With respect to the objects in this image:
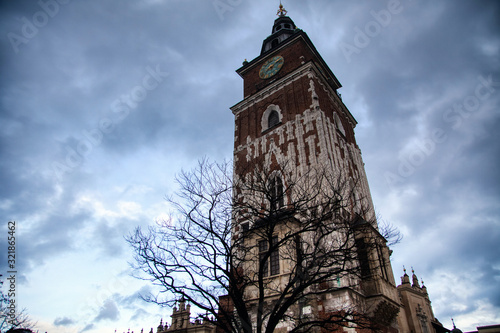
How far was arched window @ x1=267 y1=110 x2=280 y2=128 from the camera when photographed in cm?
2637

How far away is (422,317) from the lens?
27.6m

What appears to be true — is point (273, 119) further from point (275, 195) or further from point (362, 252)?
point (362, 252)

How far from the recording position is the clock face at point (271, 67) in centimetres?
3009

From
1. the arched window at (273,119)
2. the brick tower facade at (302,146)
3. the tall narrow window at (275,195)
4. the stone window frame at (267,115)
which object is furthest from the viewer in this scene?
the arched window at (273,119)

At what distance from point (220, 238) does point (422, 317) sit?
936 inches

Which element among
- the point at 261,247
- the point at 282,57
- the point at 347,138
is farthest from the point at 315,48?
the point at 261,247

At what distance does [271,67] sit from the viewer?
30.7 m

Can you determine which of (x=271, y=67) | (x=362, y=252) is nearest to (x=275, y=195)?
(x=362, y=252)

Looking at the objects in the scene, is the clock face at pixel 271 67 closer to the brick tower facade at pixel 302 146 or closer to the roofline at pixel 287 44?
the brick tower facade at pixel 302 146

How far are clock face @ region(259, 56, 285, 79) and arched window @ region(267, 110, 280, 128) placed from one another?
16.1 ft

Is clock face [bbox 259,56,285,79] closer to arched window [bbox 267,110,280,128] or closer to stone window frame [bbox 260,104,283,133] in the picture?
stone window frame [bbox 260,104,283,133]

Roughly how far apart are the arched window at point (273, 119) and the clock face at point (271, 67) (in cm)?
489

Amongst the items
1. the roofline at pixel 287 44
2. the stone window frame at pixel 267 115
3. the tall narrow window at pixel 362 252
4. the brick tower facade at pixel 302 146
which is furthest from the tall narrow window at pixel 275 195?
the roofline at pixel 287 44

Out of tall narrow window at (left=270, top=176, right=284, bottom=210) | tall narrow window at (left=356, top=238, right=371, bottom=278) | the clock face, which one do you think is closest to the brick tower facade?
the clock face
